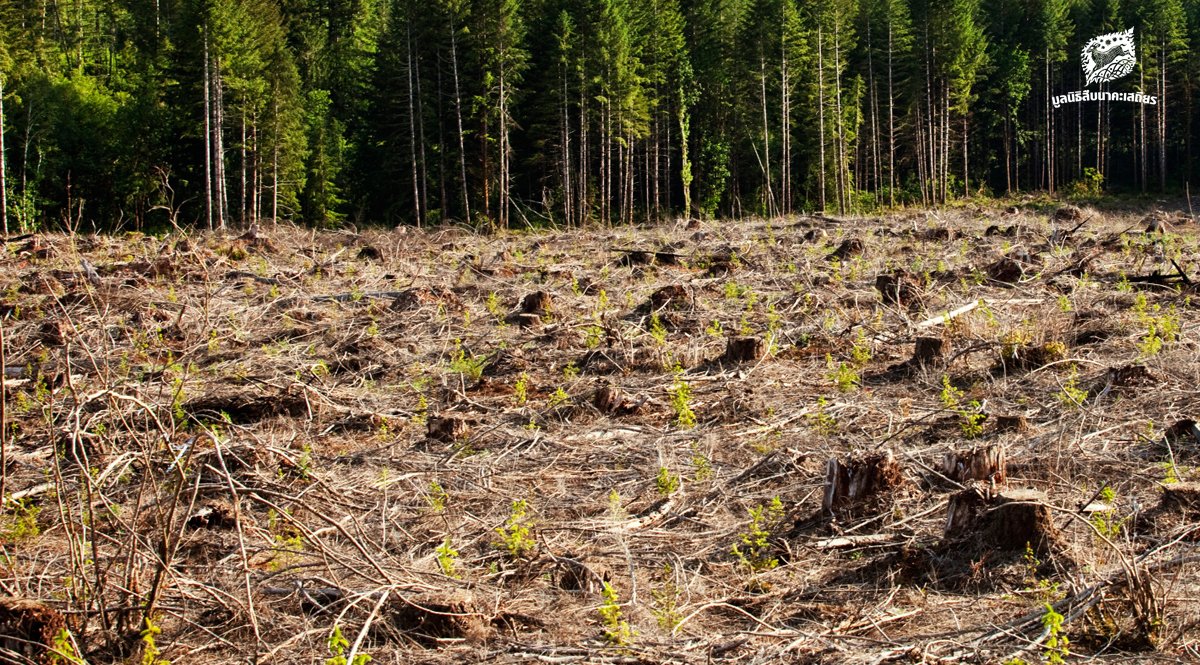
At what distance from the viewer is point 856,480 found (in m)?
4.86

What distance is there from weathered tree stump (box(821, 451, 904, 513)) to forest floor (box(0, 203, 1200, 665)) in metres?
0.01

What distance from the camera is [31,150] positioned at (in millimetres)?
35812

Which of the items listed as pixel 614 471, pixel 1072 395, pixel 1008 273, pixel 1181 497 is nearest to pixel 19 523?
pixel 614 471

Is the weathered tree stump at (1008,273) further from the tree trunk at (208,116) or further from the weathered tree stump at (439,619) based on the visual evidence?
the tree trunk at (208,116)

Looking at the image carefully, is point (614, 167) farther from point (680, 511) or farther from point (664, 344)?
point (680, 511)

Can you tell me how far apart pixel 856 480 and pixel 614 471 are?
5.00 feet

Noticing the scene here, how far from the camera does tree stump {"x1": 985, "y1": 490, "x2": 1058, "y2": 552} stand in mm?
4133

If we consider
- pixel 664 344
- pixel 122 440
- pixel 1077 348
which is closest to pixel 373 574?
pixel 122 440

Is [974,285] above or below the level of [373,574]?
above

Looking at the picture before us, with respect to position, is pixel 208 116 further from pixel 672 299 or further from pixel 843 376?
pixel 843 376

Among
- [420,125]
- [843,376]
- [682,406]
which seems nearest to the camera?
[682,406]

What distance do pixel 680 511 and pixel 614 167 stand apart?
125 feet

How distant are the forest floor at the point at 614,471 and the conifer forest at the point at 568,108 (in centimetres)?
2199

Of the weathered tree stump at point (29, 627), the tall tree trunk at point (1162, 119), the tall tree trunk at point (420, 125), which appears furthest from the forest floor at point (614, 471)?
the tall tree trunk at point (1162, 119)
